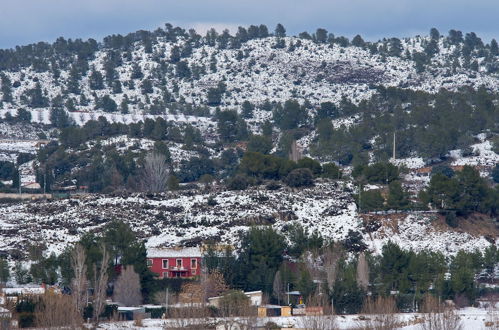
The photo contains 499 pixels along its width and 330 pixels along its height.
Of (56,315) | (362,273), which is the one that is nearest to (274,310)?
(362,273)

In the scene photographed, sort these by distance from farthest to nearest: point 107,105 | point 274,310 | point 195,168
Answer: point 107,105
point 195,168
point 274,310

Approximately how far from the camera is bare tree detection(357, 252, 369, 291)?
73.4 m

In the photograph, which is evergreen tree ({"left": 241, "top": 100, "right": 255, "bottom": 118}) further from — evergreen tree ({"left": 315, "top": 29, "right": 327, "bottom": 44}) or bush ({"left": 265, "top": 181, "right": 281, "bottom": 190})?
bush ({"left": 265, "top": 181, "right": 281, "bottom": 190})

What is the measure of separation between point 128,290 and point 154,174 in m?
42.4

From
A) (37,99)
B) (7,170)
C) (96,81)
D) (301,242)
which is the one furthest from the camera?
(96,81)

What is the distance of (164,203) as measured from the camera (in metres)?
97.8

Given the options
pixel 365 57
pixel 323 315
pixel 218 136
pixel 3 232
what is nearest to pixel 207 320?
pixel 323 315

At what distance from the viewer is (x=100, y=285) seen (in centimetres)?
6519

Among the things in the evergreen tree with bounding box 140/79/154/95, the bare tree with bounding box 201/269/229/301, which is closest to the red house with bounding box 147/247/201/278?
the bare tree with bounding box 201/269/229/301

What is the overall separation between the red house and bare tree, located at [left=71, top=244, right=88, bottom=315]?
370 inches

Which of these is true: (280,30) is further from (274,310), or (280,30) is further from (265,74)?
(274,310)

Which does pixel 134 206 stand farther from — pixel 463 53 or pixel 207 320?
pixel 463 53

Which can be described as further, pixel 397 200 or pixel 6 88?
pixel 6 88

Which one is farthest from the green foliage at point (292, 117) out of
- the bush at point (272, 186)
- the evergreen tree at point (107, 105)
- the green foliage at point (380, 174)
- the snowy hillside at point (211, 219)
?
the bush at point (272, 186)
